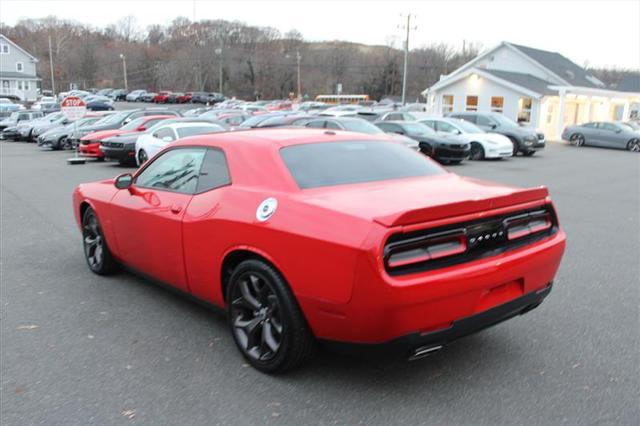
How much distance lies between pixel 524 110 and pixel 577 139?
688 centimetres

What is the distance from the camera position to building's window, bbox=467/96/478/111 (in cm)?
3664

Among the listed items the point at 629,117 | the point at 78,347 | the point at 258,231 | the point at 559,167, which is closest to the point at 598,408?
the point at 258,231

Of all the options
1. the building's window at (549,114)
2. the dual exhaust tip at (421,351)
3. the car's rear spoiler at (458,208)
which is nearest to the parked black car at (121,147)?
the car's rear spoiler at (458,208)

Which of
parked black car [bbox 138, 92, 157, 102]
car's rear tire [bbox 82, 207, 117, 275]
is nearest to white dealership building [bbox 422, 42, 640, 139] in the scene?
car's rear tire [bbox 82, 207, 117, 275]

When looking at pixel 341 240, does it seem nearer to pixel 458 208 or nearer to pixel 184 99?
→ pixel 458 208

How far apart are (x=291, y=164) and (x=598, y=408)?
237 cm

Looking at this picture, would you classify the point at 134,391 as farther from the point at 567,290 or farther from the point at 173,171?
the point at 567,290

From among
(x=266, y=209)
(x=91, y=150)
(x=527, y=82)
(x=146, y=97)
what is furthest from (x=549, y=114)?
(x=146, y=97)

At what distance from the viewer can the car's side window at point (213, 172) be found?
395 centimetres

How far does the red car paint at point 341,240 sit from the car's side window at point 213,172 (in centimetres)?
7

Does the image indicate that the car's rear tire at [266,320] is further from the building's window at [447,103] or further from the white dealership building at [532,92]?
the building's window at [447,103]

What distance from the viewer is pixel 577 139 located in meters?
28.6

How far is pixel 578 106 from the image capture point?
37.3 meters

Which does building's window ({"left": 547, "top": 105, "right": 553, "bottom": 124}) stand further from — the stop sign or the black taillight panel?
the black taillight panel
